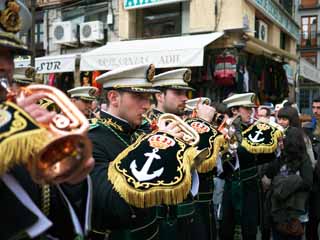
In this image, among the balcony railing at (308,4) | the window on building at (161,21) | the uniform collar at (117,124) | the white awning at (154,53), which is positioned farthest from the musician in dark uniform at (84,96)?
the balcony railing at (308,4)

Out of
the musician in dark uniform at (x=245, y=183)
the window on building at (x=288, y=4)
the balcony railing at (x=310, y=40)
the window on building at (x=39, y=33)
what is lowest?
the musician in dark uniform at (x=245, y=183)

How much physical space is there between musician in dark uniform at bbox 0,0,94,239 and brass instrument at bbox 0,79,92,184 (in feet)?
0.06

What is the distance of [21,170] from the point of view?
134 centimetres

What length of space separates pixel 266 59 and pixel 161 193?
33.8 ft

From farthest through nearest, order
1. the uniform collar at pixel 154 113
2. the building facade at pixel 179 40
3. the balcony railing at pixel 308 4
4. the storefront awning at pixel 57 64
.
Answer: the balcony railing at pixel 308 4
the storefront awning at pixel 57 64
the building facade at pixel 179 40
the uniform collar at pixel 154 113

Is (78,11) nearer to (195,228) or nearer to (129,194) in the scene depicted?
(195,228)

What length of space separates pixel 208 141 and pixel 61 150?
2.64m

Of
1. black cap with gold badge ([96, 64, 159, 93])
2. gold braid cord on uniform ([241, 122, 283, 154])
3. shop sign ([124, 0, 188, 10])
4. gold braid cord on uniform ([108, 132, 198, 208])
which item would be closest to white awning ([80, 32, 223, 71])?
shop sign ([124, 0, 188, 10])

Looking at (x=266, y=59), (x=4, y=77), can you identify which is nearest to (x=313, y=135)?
(x=4, y=77)

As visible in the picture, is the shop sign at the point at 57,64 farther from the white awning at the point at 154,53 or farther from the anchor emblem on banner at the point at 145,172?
the anchor emblem on banner at the point at 145,172

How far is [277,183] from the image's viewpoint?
4777mm

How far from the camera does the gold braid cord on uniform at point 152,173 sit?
2037 millimetres

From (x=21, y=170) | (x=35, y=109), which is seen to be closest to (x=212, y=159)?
(x=21, y=170)

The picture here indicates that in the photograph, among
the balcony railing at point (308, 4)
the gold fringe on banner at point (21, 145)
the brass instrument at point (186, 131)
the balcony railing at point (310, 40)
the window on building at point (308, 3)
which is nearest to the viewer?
the gold fringe on banner at point (21, 145)
